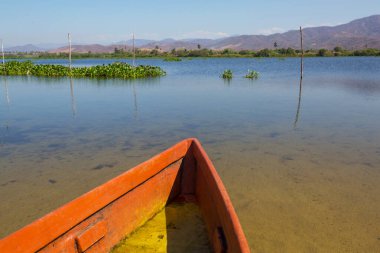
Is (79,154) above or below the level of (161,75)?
below

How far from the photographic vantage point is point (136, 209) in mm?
3994

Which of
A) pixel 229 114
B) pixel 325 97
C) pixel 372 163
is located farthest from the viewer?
pixel 325 97

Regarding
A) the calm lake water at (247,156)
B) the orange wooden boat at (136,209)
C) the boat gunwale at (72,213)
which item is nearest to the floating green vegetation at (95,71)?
the calm lake water at (247,156)

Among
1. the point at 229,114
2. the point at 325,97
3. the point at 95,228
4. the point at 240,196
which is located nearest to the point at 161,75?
the point at 325,97

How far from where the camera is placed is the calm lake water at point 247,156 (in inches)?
186

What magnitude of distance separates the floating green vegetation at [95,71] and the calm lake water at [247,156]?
47.4 feet

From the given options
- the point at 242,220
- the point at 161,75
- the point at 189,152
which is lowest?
the point at 242,220

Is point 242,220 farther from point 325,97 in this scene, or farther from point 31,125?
point 325,97

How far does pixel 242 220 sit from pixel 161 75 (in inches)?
1076

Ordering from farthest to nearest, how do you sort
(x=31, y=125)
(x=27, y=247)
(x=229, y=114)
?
(x=229, y=114) → (x=31, y=125) → (x=27, y=247)

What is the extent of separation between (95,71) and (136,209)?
28.8m

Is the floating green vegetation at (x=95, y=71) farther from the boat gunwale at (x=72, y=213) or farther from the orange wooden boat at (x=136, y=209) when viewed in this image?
the boat gunwale at (x=72, y=213)

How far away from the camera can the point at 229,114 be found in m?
12.4

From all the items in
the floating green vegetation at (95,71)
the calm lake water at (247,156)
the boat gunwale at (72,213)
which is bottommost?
the calm lake water at (247,156)
